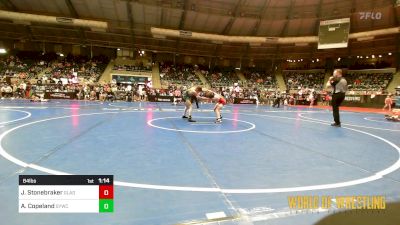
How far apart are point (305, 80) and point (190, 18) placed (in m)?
21.3

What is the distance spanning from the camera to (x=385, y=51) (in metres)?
35.1

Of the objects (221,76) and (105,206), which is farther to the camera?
(221,76)

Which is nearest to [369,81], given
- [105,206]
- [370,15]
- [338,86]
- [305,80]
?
[305,80]

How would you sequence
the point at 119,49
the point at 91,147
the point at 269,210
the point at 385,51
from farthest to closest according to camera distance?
the point at 119,49
the point at 385,51
the point at 91,147
the point at 269,210

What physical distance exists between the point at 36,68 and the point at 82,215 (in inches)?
1477

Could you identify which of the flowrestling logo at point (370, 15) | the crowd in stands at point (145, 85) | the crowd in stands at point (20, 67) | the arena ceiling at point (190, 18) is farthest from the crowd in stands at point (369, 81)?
the crowd in stands at point (20, 67)

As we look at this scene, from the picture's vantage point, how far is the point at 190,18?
1326 inches

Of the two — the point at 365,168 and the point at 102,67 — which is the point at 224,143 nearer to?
the point at 365,168

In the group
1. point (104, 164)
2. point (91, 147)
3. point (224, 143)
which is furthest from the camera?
point (224, 143)

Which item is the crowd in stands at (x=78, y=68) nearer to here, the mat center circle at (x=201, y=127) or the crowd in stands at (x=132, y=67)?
the crowd in stands at (x=132, y=67)

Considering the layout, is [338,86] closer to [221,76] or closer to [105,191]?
[105,191]

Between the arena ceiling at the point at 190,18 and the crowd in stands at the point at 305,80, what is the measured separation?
Answer: 4737 millimetres

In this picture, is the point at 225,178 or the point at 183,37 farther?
the point at 183,37

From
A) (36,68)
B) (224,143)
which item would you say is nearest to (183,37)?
(36,68)
